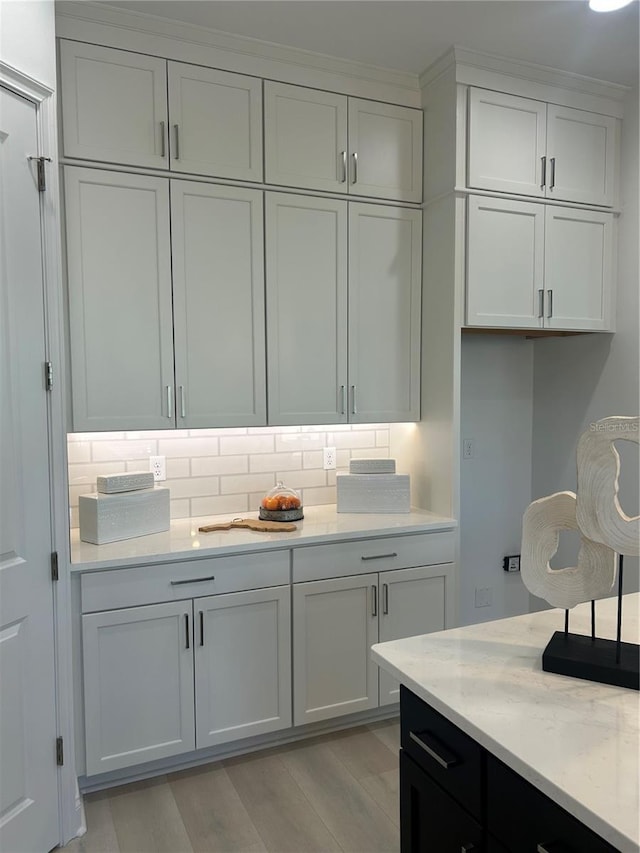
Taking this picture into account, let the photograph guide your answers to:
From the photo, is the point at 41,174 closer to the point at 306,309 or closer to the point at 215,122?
the point at 215,122

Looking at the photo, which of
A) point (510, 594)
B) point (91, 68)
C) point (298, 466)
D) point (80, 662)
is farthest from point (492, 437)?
point (91, 68)

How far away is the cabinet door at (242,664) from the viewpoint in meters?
2.46

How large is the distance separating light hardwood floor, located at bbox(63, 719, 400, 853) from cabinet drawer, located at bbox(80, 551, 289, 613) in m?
0.74

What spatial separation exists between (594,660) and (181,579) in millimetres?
1554

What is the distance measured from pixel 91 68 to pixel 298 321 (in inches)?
50.7

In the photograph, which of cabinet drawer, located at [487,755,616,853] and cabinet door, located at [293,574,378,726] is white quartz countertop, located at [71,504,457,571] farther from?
cabinet drawer, located at [487,755,616,853]

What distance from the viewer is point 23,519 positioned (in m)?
1.96

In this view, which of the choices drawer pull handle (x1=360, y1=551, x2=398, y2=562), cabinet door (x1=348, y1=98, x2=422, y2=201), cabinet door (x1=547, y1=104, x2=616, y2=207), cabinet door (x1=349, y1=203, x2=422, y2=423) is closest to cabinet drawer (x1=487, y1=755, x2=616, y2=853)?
drawer pull handle (x1=360, y1=551, x2=398, y2=562)

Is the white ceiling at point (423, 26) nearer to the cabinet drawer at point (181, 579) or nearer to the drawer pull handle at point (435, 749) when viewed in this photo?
the cabinet drawer at point (181, 579)

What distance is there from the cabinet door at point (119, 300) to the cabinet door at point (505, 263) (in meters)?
1.39

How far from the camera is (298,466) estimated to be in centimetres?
321

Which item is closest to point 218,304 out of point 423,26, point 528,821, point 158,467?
point 158,467

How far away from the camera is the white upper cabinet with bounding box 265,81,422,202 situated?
2.77 meters

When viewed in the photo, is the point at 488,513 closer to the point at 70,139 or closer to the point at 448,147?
the point at 448,147
